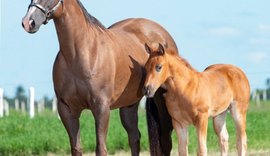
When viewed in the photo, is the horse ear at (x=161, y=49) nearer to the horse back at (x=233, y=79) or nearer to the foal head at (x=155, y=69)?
the foal head at (x=155, y=69)

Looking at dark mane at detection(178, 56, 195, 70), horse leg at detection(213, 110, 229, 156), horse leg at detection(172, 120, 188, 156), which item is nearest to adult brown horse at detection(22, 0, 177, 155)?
dark mane at detection(178, 56, 195, 70)

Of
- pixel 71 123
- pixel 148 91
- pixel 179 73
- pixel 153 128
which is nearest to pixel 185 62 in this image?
pixel 179 73

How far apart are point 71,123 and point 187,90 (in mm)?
1220

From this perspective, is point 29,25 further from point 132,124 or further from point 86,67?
point 132,124

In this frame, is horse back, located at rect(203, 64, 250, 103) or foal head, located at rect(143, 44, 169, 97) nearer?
foal head, located at rect(143, 44, 169, 97)

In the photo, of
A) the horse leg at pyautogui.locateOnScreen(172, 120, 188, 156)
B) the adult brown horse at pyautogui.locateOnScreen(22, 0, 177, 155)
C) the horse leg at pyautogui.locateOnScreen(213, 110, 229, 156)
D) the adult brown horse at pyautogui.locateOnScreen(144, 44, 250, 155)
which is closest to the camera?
the adult brown horse at pyautogui.locateOnScreen(22, 0, 177, 155)

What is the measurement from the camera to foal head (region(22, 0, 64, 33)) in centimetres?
738

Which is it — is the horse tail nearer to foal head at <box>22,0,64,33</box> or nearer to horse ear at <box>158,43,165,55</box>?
horse ear at <box>158,43,165,55</box>

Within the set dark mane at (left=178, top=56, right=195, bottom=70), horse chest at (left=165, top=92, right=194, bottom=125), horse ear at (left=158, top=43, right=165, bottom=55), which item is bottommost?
horse chest at (left=165, top=92, right=194, bottom=125)

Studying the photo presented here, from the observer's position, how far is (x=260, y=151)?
40.4 ft

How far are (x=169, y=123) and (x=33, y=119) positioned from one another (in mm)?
7135

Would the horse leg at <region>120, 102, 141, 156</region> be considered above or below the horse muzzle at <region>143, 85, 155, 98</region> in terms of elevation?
below

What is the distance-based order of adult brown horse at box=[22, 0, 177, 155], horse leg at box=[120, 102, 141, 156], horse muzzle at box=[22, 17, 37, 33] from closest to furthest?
1. horse muzzle at box=[22, 17, 37, 33]
2. adult brown horse at box=[22, 0, 177, 155]
3. horse leg at box=[120, 102, 141, 156]

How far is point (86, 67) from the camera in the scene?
775cm
